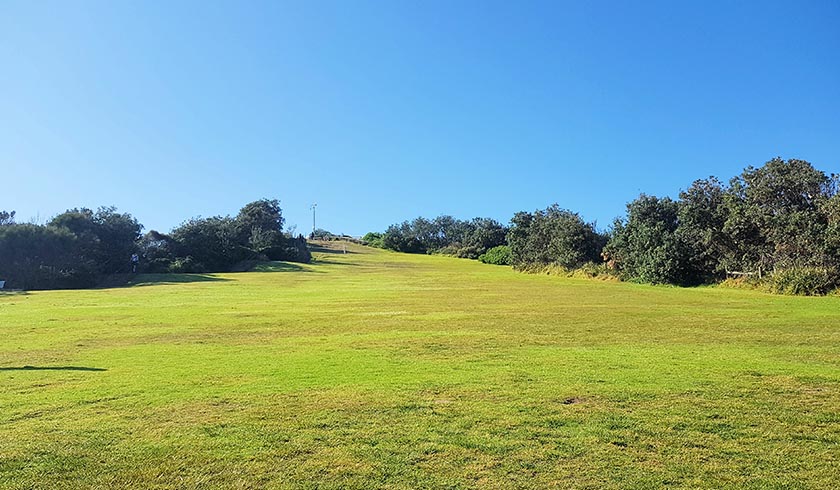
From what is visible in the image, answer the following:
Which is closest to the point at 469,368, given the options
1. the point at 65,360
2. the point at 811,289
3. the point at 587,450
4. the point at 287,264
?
the point at 587,450

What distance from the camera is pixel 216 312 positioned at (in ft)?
59.8

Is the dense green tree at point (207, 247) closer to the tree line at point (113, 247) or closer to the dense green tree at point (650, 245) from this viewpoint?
the tree line at point (113, 247)

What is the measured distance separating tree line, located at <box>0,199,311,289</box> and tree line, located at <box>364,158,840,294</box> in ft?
116

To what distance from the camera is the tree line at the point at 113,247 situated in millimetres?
41062

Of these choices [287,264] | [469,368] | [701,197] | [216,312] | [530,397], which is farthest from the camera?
[287,264]

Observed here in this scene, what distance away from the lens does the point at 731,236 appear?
32.1 m

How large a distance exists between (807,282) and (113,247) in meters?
52.2

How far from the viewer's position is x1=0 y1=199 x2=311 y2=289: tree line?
41.1 meters

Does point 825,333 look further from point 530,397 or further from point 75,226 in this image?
point 75,226

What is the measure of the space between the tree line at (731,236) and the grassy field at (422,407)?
15557 mm

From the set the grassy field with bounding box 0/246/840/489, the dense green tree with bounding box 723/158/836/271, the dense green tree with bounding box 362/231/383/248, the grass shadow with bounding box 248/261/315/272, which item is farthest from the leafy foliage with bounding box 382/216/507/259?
the grassy field with bounding box 0/246/840/489

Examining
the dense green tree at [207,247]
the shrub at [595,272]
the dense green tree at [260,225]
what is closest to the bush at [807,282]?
the shrub at [595,272]

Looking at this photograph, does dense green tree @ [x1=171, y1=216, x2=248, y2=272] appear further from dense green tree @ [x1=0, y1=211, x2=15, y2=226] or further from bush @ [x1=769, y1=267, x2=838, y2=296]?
bush @ [x1=769, y1=267, x2=838, y2=296]

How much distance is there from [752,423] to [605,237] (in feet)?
146
